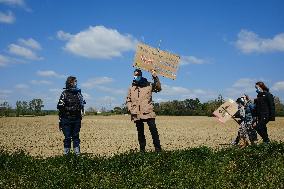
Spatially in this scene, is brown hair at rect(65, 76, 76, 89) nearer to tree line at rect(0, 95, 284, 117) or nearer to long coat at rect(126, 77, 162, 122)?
long coat at rect(126, 77, 162, 122)

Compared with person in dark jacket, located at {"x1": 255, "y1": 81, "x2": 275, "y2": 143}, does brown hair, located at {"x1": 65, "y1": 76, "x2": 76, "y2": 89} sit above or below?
A: above

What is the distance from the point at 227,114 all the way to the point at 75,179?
768 centimetres

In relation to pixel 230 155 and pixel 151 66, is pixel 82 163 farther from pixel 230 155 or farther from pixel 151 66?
pixel 151 66

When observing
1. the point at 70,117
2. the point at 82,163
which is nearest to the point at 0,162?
the point at 82,163

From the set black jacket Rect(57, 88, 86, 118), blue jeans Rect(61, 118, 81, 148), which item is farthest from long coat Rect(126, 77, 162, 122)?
blue jeans Rect(61, 118, 81, 148)

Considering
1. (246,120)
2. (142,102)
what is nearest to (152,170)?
(142,102)

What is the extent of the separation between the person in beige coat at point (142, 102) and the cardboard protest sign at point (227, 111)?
3.53 metres

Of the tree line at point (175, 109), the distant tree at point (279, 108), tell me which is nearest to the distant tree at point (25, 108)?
the tree line at point (175, 109)

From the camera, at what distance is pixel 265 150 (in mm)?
10211

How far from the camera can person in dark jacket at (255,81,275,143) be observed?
546 inches

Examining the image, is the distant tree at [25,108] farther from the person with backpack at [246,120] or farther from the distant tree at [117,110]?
the person with backpack at [246,120]

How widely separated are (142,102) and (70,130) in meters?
1.90

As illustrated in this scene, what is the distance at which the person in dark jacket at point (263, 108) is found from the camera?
13875mm

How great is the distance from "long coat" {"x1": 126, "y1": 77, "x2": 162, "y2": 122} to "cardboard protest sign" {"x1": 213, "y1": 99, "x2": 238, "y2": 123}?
3.52 metres
